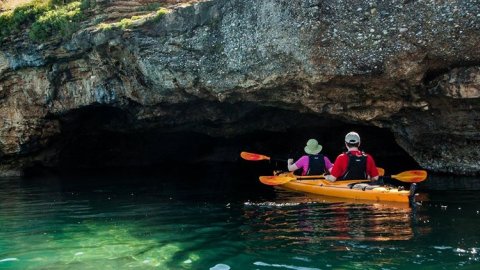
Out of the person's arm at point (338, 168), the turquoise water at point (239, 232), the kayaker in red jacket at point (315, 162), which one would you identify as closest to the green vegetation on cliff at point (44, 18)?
the turquoise water at point (239, 232)

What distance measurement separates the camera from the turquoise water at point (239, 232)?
651cm

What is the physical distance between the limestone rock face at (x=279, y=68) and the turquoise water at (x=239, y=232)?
6.93 ft

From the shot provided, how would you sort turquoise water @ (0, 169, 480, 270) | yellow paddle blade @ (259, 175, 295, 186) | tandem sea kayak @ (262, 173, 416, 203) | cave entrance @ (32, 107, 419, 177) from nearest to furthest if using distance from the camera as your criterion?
turquoise water @ (0, 169, 480, 270) < tandem sea kayak @ (262, 173, 416, 203) < yellow paddle blade @ (259, 175, 295, 186) < cave entrance @ (32, 107, 419, 177)

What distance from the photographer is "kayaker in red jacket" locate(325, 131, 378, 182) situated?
1098 centimetres

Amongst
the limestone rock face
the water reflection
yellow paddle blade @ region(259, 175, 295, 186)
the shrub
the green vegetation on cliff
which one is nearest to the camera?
the water reflection

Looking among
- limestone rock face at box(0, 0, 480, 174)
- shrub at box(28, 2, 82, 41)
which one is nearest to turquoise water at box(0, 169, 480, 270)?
limestone rock face at box(0, 0, 480, 174)


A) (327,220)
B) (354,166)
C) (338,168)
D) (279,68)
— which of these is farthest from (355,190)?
(279,68)

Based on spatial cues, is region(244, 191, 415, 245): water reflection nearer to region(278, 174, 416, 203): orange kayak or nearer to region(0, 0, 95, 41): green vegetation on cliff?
region(278, 174, 416, 203): orange kayak

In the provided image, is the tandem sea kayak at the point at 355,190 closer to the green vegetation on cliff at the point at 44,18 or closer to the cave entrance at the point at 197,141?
the cave entrance at the point at 197,141

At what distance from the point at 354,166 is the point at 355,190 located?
68 centimetres

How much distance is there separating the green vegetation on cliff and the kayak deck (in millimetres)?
8243

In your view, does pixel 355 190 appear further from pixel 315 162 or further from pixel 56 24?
pixel 56 24

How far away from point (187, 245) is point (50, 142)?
43.5ft

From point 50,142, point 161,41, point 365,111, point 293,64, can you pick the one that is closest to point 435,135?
point 365,111
